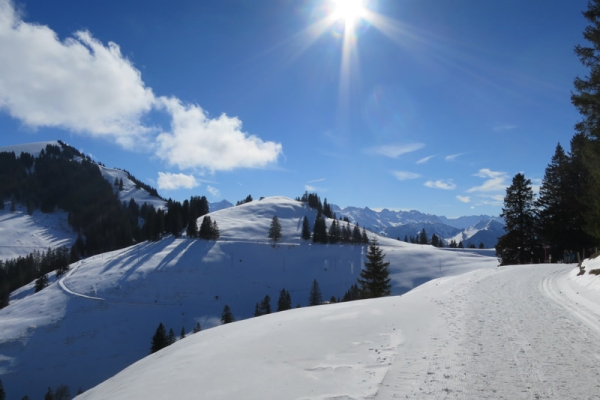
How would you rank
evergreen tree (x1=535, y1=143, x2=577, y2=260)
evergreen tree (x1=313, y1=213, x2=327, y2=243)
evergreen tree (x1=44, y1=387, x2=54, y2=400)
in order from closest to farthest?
evergreen tree (x1=535, y1=143, x2=577, y2=260)
evergreen tree (x1=44, y1=387, x2=54, y2=400)
evergreen tree (x1=313, y1=213, x2=327, y2=243)

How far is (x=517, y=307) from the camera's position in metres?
10.3

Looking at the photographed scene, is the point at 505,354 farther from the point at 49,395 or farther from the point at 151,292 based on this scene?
the point at 151,292

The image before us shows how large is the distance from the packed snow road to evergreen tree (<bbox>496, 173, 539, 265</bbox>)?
29.6 metres

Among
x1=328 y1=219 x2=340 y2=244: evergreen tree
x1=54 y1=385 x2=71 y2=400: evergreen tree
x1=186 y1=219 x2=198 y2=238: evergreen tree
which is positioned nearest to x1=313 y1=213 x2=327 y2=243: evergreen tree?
x1=328 y1=219 x2=340 y2=244: evergreen tree

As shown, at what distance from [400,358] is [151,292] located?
8369 cm

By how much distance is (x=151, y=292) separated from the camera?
77.7 meters

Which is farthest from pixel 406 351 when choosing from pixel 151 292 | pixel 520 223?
pixel 151 292

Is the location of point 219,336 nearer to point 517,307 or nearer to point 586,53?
point 517,307

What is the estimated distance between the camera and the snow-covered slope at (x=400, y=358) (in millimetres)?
5004

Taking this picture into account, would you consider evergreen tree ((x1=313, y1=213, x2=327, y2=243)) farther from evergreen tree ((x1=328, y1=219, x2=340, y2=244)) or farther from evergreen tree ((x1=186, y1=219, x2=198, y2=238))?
evergreen tree ((x1=186, y1=219, x2=198, y2=238))

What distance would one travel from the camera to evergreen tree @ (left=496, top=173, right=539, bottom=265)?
36.0 metres

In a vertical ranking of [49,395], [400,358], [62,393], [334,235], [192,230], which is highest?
[334,235]

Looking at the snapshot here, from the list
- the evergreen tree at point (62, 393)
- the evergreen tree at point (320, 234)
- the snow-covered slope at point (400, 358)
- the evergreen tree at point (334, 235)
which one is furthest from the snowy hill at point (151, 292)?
the snow-covered slope at point (400, 358)

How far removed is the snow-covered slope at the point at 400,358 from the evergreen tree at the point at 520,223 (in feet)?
96.8
